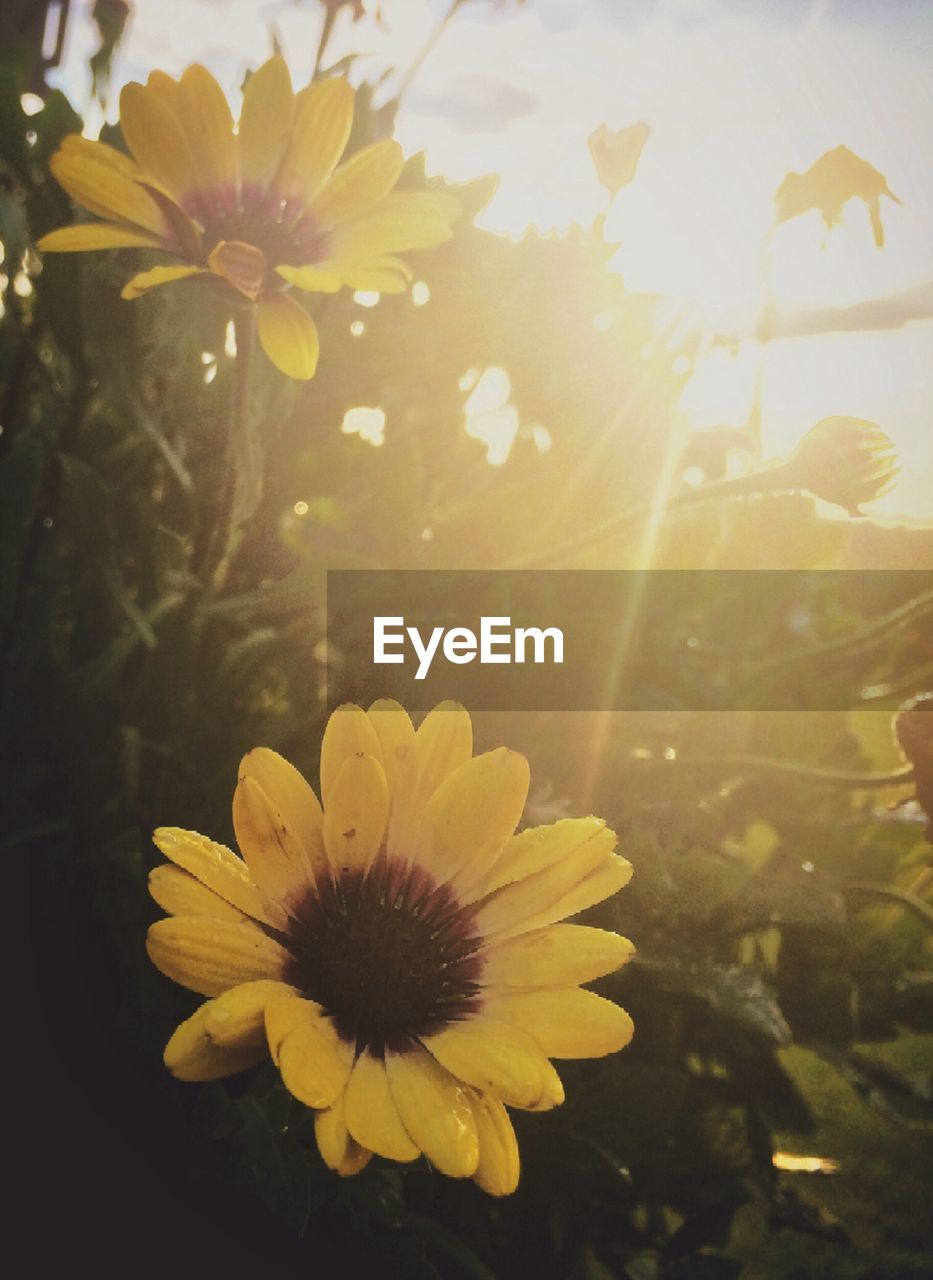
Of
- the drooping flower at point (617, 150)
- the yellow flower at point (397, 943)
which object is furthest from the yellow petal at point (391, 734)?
the drooping flower at point (617, 150)

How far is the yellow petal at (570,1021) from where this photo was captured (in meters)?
0.24

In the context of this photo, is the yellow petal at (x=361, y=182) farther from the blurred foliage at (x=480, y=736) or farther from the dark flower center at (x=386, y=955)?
the dark flower center at (x=386, y=955)

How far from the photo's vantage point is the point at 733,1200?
380 millimetres

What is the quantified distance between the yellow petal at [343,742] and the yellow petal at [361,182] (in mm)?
179

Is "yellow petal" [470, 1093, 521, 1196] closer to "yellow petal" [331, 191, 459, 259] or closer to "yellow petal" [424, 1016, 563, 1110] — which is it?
"yellow petal" [424, 1016, 563, 1110]

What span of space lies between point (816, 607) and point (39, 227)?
1.22ft

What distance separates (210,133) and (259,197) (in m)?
0.03

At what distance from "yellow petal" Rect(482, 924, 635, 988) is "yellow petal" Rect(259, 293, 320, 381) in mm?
173

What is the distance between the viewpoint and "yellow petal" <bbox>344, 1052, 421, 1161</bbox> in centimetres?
21

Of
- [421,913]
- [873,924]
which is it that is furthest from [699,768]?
[421,913]

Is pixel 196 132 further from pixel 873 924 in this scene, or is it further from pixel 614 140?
pixel 873 924
